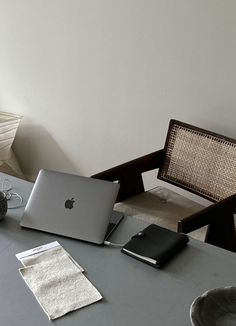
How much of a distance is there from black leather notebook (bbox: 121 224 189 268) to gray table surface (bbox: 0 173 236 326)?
2 cm

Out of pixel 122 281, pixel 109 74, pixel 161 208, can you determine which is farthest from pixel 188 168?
pixel 122 281

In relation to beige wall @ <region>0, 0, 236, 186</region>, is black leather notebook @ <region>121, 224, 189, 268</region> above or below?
below

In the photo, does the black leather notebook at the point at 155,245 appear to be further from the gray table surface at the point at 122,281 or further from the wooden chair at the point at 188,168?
the wooden chair at the point at 188,168

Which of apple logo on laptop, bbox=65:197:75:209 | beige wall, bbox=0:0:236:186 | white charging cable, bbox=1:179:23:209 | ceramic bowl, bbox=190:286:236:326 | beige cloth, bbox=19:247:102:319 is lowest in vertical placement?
beige cloth, bbox=19:247:102:319

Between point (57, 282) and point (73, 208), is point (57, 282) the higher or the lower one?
the lower one

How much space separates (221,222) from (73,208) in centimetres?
59

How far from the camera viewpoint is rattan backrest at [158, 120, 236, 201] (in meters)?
1.85

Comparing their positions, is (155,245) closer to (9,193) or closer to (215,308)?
(215,308)

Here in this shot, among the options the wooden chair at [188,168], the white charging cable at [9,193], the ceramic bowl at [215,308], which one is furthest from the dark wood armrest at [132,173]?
the ceramic bowl at [215,308]

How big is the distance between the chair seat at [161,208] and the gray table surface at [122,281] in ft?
1.55

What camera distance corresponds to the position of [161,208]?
195 centimetres

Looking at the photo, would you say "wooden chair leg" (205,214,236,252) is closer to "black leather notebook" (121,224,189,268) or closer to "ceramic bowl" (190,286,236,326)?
"black leather notebook" (121,224,189,268)

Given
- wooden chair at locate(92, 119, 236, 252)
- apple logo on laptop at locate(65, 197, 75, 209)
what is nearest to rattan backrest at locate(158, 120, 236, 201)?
wooden chair at locate(92, 119, 236, 252)

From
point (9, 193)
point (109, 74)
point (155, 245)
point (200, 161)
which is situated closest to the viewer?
point (155, 245)
